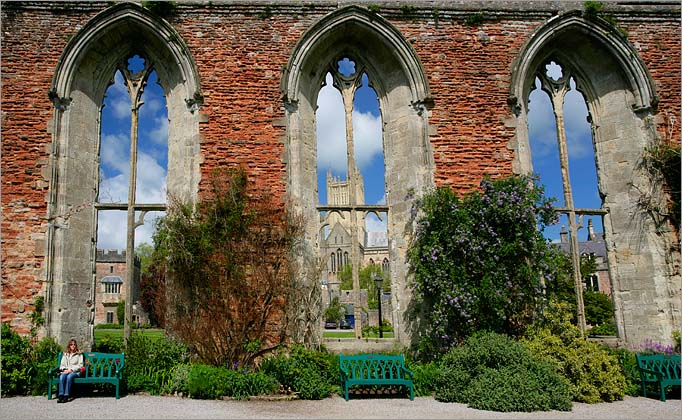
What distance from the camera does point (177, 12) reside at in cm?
893

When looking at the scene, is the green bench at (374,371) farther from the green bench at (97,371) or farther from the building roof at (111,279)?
the building roof at (111,279)

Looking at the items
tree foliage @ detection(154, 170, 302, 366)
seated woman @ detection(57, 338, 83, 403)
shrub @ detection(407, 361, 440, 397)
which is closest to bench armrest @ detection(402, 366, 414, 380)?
shrub @ detection(407, 361, 440, 397)

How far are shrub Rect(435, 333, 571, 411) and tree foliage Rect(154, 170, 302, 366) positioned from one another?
8.95ft

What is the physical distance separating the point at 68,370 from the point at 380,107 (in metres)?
6.62

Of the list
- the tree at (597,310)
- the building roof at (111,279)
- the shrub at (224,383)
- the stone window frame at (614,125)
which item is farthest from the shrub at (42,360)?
the building roof at (111,279)

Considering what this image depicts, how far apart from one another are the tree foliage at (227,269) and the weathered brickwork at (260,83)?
1.92 feet

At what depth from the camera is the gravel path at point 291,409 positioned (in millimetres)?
5652

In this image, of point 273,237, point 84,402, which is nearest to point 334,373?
point 273,237

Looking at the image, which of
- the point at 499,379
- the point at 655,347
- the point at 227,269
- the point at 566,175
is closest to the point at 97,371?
the point at 227,269

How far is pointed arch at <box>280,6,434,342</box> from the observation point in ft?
29.0

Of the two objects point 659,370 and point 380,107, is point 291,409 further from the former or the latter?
point 380,107

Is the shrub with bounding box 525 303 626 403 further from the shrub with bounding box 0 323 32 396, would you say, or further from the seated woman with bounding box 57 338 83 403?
the shrub with bounding box 0 323 32 396

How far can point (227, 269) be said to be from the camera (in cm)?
794

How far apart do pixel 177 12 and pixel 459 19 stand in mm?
5120
